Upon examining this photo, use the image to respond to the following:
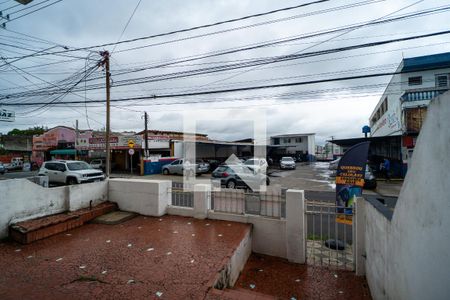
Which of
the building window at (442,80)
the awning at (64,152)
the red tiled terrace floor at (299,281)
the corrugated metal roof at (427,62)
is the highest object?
the corrugated metal roof at (427,62)

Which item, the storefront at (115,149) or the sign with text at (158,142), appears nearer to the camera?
the storefront at (115,149)

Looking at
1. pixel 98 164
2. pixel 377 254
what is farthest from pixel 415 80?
pixel 98 164

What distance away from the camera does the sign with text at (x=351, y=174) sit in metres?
6.07

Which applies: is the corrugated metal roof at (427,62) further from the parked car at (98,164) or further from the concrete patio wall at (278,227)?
the parked car at (98,164)

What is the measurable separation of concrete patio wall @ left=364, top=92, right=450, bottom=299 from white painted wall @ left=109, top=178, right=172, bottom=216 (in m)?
5.79

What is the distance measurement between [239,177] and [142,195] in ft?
22.0

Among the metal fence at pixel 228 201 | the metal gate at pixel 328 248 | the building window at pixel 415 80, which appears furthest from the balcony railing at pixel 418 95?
the metal fence at pixel 228 201

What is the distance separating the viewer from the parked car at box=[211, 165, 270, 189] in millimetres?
12645

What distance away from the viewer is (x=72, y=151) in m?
29.0

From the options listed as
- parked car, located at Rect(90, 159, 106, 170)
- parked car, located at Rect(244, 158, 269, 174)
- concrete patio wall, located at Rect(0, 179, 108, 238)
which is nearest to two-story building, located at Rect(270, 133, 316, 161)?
parked car, located at Rect(244, 158, 269, 174)

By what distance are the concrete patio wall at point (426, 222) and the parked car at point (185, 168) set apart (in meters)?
18.3

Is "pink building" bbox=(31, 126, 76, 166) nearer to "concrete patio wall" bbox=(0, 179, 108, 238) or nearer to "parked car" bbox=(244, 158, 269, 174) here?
"parked car" bbox=(244, 158, 269, 174)

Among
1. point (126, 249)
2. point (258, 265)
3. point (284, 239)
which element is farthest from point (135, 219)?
point (284, 239)

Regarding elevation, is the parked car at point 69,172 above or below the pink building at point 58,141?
below
